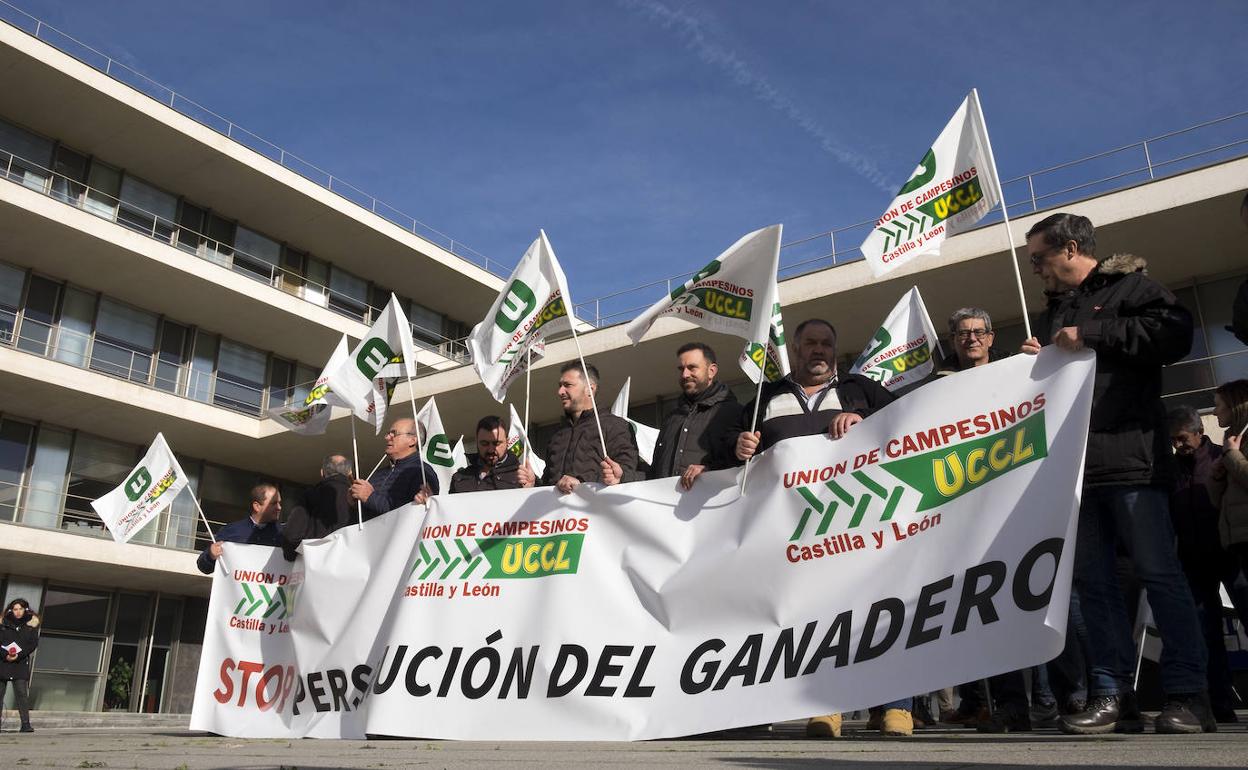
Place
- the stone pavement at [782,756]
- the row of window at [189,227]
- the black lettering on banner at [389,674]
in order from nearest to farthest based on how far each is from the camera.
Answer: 1. the stone pavement at [782,756]
2. the black lettering on banner at [389,674]
3. the row of window at [189,227]

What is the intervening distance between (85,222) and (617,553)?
17347mm

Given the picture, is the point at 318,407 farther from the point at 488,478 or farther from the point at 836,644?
the point at 836,644

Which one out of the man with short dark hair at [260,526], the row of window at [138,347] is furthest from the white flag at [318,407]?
the row of window at [138,347]

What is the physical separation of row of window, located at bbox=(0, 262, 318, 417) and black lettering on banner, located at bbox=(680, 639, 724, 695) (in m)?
18.2

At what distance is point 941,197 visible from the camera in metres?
5.09

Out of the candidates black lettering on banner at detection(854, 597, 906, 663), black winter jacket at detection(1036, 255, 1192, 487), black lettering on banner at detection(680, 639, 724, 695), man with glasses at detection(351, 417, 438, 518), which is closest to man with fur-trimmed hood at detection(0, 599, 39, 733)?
man with glasses at detection(351, 417, 438, 518)

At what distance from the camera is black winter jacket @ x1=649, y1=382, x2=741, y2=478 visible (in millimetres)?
5215

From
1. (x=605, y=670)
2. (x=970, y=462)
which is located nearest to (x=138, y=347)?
(x=605, y=670)

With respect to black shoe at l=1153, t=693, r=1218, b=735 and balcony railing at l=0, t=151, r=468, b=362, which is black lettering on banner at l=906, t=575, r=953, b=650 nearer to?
black shoe at l=1153, t=693, r=1218, b=735

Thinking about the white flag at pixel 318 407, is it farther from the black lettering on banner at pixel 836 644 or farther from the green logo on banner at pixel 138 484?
the black lettering on banner at pixel 836 644

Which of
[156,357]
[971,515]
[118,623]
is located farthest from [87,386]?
[971,515]

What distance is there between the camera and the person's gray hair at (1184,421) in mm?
5766

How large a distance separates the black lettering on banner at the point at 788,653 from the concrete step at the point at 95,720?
13.9m

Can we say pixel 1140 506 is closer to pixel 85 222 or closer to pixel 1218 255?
pixel 1218 255
